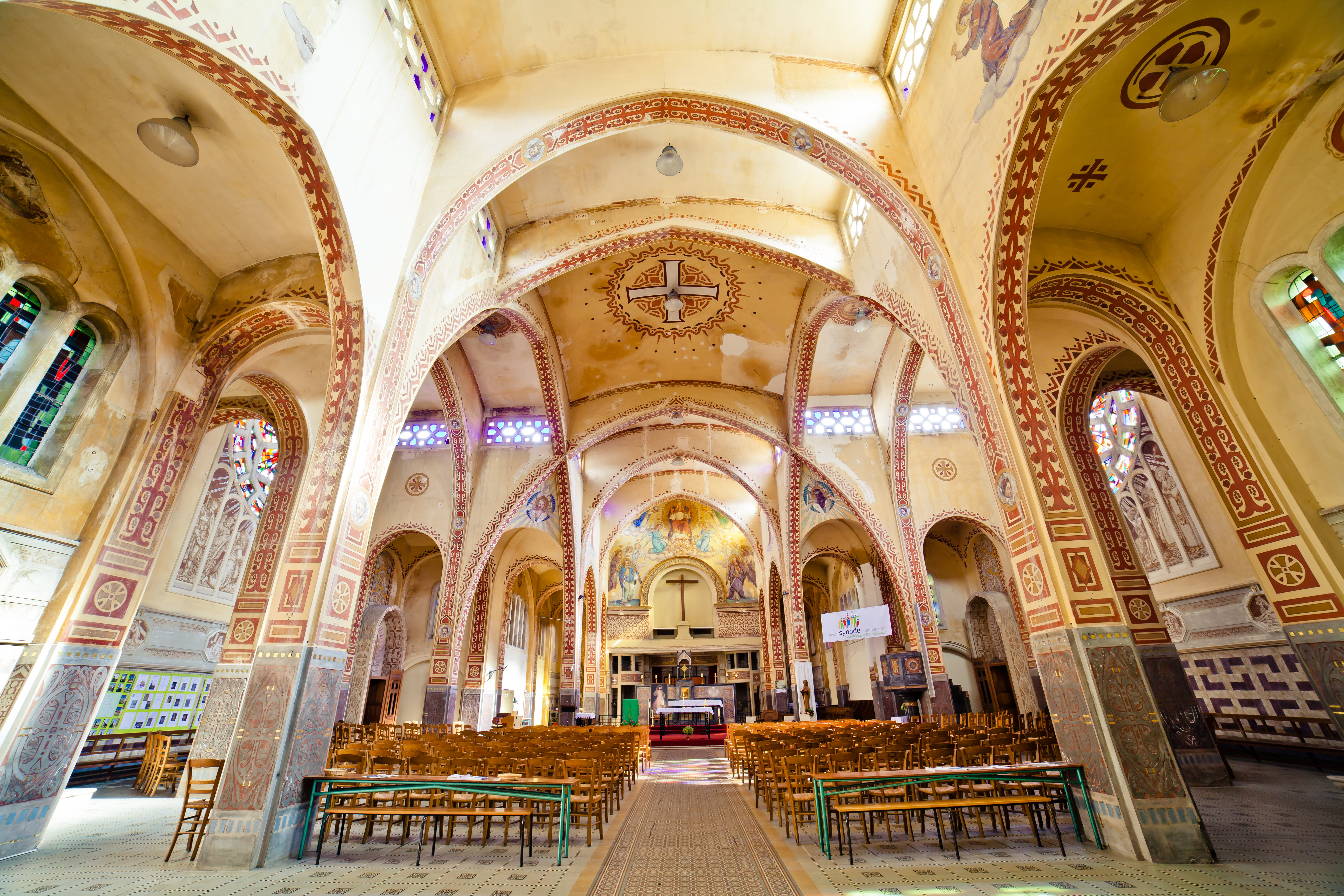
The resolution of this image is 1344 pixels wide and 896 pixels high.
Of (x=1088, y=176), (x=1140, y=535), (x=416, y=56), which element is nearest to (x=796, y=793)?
(x=1088, y=176)

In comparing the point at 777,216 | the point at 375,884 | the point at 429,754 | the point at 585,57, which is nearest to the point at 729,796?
the point at 429,754

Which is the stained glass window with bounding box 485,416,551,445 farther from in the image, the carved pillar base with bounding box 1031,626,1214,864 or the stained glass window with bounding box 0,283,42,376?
the carved pillar base with bounding box 1031,626,1214,864

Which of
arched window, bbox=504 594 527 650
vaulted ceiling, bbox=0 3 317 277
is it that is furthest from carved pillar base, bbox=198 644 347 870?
arched window, bbox=504 594 527 650

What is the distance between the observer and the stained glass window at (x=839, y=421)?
16.5 meters

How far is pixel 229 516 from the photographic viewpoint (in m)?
12.2

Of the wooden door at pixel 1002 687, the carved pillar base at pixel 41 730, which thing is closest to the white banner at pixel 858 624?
the wooden door at pixel 1002 687

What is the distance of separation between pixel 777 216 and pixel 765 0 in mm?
3632

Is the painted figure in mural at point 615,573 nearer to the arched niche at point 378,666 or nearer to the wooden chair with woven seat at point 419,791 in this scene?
the arched niche at point 378,666

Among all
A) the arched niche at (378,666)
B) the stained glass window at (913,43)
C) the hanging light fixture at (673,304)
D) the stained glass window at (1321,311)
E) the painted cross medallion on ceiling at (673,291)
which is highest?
the painted cross medallion on ceiling at (673,291)

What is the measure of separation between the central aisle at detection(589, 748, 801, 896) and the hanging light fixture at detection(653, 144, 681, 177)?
9.41 m

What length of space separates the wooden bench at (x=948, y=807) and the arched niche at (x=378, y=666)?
16.0 metres

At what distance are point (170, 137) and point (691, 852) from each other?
8.67 m

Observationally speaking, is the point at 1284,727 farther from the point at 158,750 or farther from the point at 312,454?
the point at 158,750

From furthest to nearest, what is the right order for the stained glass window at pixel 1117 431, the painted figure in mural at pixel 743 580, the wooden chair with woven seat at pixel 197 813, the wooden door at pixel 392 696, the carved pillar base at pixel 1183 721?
the painted figure in mural at pixel 743 580, the wooden door at pixel 392 696, the stained glass window at pixel 1117 431, the carved pillar base at pixel 1183 721, the wooden chair with woven seat at pixel 197 813
